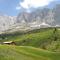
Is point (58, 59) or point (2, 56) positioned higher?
point (2, 56)

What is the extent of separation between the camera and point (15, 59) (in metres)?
63.8

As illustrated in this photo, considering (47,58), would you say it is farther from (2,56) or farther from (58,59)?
(2,56)

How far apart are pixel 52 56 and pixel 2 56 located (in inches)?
1126

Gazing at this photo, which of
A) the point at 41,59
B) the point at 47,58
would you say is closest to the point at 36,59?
the point at 41,59

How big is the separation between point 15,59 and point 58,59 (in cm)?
2321

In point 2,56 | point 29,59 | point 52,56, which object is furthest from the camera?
point 52,56

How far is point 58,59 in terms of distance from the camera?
81625mm

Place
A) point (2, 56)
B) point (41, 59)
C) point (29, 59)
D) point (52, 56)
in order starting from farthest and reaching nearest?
point (52, 56), point (41, 59), point (29, 59), point (2, 56)

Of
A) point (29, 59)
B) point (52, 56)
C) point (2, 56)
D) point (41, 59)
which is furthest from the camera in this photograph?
point (52, 56)

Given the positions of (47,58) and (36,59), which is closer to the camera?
(36,59)

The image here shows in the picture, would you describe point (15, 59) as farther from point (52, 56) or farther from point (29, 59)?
point (52, 56)

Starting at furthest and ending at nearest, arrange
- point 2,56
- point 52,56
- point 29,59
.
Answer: point 52,56, point 29,59, point 2,56

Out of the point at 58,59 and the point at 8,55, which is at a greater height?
the point at 8,55

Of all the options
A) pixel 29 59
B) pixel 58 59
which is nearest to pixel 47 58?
pixel 58 59
